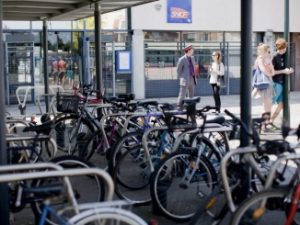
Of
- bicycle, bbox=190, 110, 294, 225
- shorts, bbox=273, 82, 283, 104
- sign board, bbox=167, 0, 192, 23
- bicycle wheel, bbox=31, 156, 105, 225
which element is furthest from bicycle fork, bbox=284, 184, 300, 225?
sign board, bbox=167, 0, 192, 23

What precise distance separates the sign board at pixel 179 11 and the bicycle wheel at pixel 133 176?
15.0 metres

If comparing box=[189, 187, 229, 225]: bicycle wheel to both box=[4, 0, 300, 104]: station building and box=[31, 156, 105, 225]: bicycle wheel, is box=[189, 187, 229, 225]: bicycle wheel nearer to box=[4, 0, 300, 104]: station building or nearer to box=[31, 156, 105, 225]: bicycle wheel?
box=[31, 156, 105, 225]: bicycle wheel

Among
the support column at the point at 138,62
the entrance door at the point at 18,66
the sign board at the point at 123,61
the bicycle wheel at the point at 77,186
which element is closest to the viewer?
the bicycle wheel at the point at 77,186

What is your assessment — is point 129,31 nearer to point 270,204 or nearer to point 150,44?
point 150,44

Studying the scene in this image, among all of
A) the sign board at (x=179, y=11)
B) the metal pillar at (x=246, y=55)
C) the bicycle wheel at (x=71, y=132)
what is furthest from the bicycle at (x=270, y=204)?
the sign board at (x=179, y=11)

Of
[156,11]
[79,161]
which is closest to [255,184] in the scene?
[79,161]

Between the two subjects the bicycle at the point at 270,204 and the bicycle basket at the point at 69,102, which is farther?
the bicycle basket at the point at 69,102

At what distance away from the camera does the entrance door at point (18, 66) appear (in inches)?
689

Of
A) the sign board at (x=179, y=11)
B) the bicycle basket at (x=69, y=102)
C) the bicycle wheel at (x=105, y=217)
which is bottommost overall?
the bicycle wheel at (x=105, y=217)

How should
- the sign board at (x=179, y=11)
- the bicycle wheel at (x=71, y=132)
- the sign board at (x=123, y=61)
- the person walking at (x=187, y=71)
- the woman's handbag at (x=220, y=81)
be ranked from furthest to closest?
the sign board at (x=179, y=11) < the sign board at (x=123, y=61) < the woman's handbag at (x=220, y=81) < the person walking at (x=187, y=71) < the bicycle wheel at (x=71, y=132)

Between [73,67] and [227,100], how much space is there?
5323 mm

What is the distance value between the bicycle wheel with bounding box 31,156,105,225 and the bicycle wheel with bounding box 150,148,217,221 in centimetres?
50

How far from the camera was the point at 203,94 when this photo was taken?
21125 millimetres

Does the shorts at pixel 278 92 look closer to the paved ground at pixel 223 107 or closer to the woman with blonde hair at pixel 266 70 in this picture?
the woman with blonde hair at pixel 266 70
